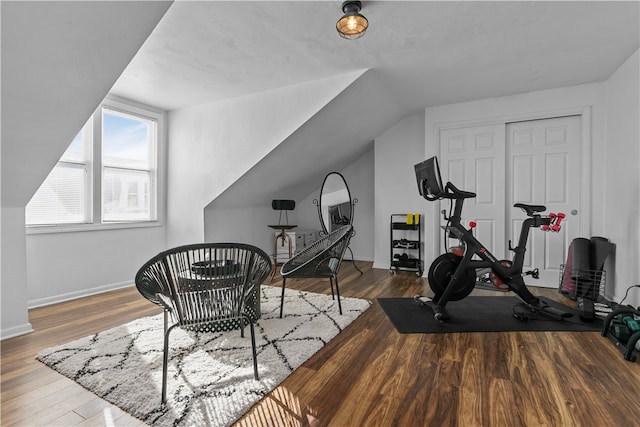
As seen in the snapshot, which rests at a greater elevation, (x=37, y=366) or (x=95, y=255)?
(x=95, y=255)

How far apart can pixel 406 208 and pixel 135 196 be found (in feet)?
12.6

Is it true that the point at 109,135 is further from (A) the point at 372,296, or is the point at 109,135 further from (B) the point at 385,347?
(B) the point at 385,347

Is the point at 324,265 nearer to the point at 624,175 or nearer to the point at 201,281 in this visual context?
the point at 201,281

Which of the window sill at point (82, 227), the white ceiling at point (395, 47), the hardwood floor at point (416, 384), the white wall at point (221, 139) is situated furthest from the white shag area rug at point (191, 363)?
the white ceiling at point (395, 47)

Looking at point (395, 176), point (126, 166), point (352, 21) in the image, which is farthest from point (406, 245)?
Result: point (126, 166)

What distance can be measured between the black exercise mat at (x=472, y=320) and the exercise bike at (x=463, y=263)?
0.10 metres

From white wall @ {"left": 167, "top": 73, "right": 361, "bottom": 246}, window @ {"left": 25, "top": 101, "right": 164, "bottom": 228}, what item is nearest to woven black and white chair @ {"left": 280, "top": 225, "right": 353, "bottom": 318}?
white wall @ {"left": 167, "top": 73, "right": 361, "bottom": 246}

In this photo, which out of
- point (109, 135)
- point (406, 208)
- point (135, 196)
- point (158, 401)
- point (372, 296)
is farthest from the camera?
point (406, 208)

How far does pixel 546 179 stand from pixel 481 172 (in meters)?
0.73

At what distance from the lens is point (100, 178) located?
3.71 meters

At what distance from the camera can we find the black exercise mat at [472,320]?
2.55 m

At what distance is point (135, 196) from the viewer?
4.22 m

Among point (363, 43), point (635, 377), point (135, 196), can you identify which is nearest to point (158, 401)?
point (635, 377)

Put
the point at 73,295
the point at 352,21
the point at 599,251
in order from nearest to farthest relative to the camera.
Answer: the point at 352,21 < the point at 599,251 < the point at 73,295
